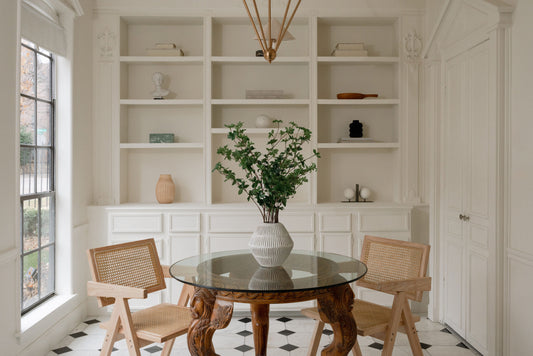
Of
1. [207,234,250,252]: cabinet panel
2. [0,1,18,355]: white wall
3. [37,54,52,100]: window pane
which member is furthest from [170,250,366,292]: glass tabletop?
[37,54,52,100]: window pane

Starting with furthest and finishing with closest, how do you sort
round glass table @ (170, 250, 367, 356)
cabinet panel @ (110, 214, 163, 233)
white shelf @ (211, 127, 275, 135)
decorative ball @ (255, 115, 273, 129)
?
decorative ball @ (255, 115, 273, 129), white shelf @ (211, 127, 275, 135), cabinet panel @ (110, 214, 163, 233), round glass table @ (170, 250, 367, 356)

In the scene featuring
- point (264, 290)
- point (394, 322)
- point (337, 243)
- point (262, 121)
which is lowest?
point (394, 322)

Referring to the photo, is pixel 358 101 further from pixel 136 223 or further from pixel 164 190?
pixel 136 223

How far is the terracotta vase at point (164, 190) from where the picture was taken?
4.69m

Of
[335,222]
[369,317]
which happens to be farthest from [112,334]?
[335,222]

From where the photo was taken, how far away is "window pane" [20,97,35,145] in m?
3.49

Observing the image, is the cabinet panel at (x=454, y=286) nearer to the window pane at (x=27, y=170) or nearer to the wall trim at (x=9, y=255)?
the wall trim at (x=9, y=255)

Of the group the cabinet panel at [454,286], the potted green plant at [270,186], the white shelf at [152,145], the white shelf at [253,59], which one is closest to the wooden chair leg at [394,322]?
the potted green plant at [270,186]

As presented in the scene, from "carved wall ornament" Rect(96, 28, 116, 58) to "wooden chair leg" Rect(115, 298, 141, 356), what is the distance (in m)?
2.94

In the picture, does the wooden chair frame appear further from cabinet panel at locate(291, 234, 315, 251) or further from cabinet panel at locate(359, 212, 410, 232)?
cabinet panel at locate(359, 212, 410, 232)

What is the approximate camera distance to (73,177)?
4188mm

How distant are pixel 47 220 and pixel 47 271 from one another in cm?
45

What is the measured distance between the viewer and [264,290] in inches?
87.4

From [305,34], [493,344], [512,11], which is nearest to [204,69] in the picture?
[305,34]
